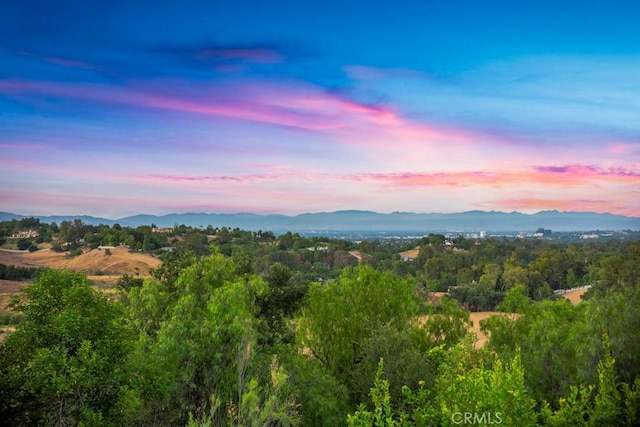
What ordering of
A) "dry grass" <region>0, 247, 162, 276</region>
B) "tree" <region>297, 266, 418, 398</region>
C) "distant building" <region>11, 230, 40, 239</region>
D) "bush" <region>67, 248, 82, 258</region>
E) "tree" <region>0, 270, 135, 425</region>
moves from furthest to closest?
"distant building" <region>11, 230, 40, 239</region> → "bush" <region>67, 248, 82, 258</region> → "dry grass" <region>0, 247, 162, 276</region> → "tree" <region>297, 266, 418, 398</region> → "tree" <region>0, 270, 135, 425</region>

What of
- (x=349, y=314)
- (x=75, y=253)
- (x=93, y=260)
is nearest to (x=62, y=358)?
(x=349, y=314)

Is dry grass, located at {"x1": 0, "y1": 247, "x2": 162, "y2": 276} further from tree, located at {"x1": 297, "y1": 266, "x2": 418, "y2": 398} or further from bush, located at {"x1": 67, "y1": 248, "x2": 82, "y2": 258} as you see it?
tree, located at {"x1": 297, "y1": 266, "x2": 418, "y2": 398}

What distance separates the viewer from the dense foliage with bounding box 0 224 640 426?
8062 millimetres

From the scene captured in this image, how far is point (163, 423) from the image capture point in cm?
1243

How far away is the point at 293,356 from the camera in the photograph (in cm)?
1752

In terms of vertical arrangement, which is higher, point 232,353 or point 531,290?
point 232,353

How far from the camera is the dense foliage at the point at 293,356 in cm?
806

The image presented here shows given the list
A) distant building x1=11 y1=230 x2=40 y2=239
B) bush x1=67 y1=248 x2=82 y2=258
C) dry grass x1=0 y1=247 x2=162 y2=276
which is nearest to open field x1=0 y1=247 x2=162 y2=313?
dry grass x1=0 y1=247 x2=162 y2=276

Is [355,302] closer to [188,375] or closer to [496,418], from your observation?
[188,375]

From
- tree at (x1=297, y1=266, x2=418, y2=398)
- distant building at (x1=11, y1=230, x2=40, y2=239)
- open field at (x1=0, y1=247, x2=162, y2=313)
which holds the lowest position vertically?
open field at (x1=0, y1=247, x2=162, y2=313)

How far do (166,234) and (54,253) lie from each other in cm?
2887

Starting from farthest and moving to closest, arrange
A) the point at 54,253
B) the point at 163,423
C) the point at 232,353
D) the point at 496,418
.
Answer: the point at 54,253, the point at 232,353, the point at 163,423, the point at 496,418

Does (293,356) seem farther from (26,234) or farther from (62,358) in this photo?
(26,234)

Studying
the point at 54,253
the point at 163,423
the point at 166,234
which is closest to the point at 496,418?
the point at 163,423
